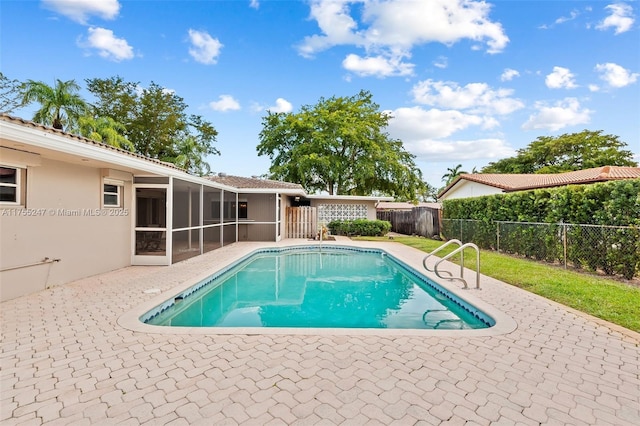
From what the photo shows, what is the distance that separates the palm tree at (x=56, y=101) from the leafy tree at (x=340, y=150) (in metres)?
14.5

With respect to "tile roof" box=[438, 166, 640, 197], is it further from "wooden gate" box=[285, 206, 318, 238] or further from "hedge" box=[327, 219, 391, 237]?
"wooden gate" box=[285, 206, 318, 238]

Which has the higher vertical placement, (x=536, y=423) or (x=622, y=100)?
(x=622, y=100)

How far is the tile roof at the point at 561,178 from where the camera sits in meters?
14.8

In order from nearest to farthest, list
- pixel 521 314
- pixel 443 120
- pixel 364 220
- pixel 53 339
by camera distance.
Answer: pixel 53 339 → pixel 521 314 → pixel 364 220 → pixel 443 120

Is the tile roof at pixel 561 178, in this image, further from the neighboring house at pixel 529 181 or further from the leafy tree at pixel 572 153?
the leafy tree at pixel 572 153

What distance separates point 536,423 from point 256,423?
2127 millimetres

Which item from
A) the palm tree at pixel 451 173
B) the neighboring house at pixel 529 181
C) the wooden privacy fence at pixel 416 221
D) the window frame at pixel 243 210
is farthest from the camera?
the palm tree at pixel 451 173

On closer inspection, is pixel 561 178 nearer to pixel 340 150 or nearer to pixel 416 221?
pixel 416 221

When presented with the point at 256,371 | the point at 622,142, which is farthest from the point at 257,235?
the point at 622,142

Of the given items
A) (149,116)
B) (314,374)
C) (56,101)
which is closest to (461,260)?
(314,374)

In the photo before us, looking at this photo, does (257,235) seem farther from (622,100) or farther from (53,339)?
(622,100)

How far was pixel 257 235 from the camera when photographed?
654 inches

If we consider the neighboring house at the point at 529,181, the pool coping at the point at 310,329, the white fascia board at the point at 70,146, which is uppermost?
the neighboring house at the point at 529,181

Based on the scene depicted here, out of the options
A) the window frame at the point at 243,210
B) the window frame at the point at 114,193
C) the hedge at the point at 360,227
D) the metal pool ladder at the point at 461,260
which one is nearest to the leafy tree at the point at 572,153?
the hedge at the point at 360,227
